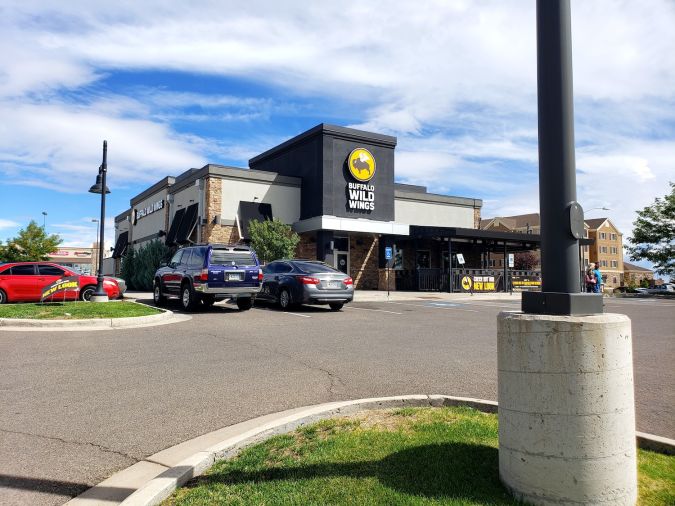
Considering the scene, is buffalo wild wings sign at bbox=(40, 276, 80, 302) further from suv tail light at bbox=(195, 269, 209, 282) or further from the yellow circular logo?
the yellow circular logo

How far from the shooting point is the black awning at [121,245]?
48.1 m

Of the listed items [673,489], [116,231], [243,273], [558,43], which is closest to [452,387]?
[673,489]

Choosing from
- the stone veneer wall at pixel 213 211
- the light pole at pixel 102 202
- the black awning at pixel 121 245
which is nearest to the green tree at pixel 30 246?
the black awning at pixel 121 245

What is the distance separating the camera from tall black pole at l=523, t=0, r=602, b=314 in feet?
10.5

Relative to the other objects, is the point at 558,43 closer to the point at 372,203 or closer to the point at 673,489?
the point at 673,489

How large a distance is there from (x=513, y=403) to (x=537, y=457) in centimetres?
32

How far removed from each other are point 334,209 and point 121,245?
1145 inches

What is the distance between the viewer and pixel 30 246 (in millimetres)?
52344

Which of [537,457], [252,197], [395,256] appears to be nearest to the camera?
→ [537,457]

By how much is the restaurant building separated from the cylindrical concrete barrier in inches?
945

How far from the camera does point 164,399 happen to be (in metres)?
5.46

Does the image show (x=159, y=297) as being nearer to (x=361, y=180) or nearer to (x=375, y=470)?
(x=375, y=470)

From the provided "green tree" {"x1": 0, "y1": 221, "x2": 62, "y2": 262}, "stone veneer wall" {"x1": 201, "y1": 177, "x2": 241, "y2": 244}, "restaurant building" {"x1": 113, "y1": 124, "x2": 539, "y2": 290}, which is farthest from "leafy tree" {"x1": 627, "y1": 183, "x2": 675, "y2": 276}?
"green tree" {"x1": 0, "y1": 221, "x2": 62, "y2": 262}

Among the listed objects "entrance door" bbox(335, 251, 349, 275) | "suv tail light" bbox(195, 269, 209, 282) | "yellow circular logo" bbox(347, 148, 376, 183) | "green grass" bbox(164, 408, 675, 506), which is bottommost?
"green grass" bbox(164, 408, 675, 506)
